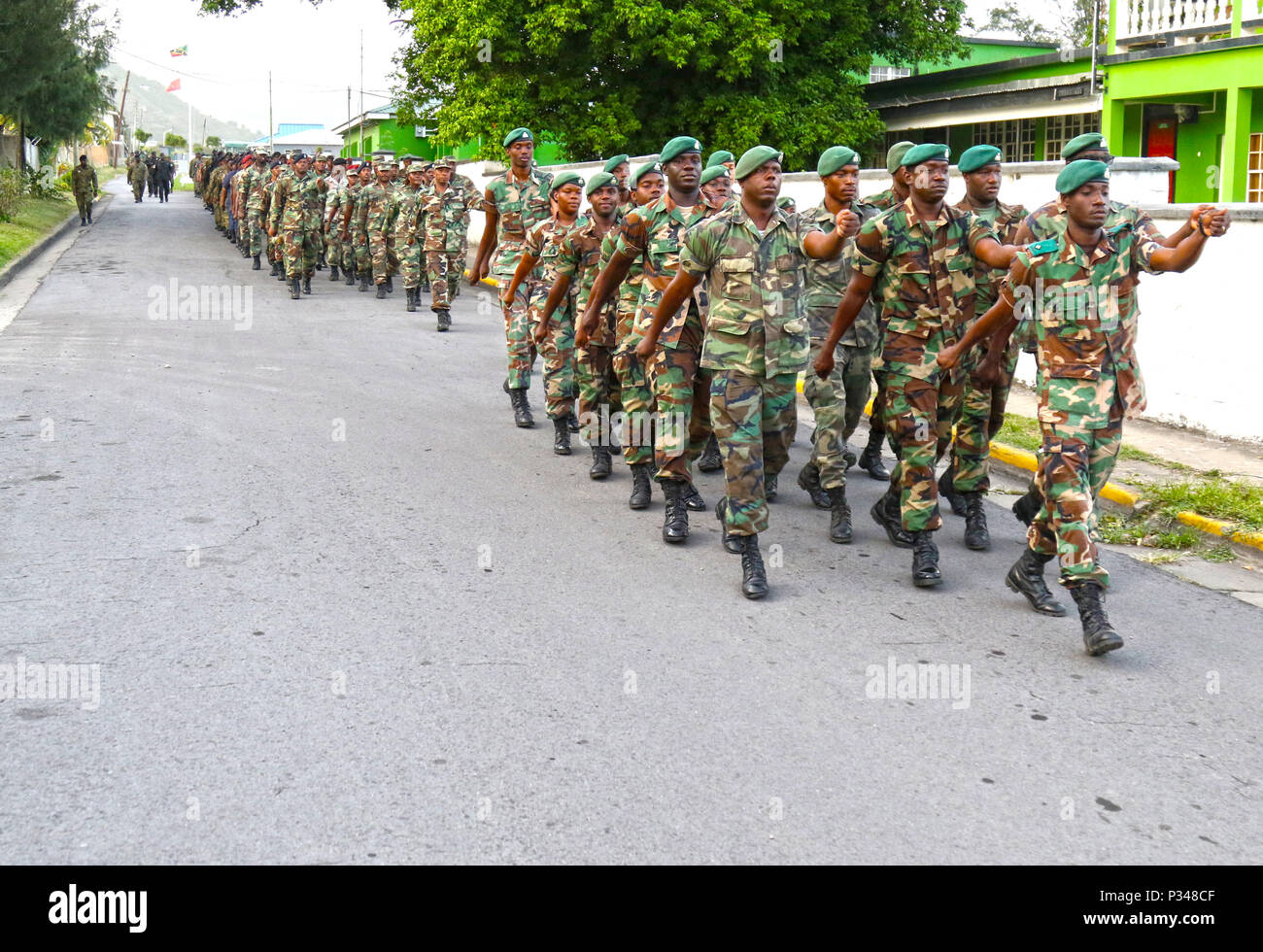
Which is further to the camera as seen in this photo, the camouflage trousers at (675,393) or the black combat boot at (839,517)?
the black combat boot at (839,517)

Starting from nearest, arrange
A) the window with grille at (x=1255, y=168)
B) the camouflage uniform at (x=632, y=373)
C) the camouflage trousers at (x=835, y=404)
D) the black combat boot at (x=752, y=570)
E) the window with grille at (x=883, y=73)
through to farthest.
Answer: the black combat boot at (x=752, y=570), the camouflage trousers at (x=835, y=404), the camouflage uniform at (x=632, y=373), the window with grille at (x=1255, y=168), the window with grille at (x=883, y=73)

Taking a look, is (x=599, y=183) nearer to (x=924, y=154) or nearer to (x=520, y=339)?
(x=520, y=339)

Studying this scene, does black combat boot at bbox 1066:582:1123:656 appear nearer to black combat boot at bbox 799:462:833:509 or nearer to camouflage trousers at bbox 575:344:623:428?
black combat boot at bbox 799:462:833:509

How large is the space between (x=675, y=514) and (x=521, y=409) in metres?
3.59

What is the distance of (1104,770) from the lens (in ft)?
14.6

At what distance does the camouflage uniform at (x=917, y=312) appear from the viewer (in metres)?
6.57

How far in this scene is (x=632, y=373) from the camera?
7816 mm

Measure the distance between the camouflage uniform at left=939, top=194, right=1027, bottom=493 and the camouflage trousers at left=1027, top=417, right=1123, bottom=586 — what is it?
4.65 feet

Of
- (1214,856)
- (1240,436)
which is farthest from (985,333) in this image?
(1240,436)

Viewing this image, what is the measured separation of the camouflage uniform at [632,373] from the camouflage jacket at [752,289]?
1.14 m

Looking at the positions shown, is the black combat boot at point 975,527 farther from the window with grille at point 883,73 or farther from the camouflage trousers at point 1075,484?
the window with grille at point 883,73

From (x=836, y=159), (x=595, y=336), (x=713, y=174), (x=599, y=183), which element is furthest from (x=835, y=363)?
(x=599, y=183)

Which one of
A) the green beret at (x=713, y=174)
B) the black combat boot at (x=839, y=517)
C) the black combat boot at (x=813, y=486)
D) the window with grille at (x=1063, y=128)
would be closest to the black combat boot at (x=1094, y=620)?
the black combat boot at (x=839, y=517)
